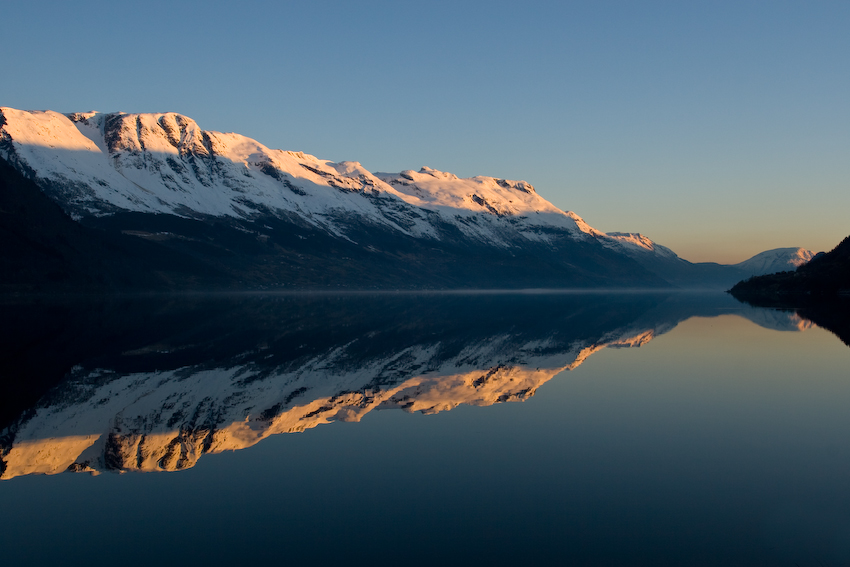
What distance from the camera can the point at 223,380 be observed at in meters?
34.6

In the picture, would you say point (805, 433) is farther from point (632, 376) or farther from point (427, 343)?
point (427, 343)

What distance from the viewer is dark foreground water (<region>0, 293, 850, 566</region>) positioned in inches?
537

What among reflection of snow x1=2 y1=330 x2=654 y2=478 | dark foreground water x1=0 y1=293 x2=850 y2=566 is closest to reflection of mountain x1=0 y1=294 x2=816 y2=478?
reflection of snow x1=2 y1=330 x2=654 y2=478

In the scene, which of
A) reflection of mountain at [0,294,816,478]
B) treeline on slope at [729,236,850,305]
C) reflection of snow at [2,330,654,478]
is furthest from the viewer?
treeline on slope at [729,236,850,305]

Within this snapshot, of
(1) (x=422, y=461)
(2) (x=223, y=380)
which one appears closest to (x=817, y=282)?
(2) (x=223, y=380)

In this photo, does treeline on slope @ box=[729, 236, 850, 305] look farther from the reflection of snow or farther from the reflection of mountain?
the reflection of snow

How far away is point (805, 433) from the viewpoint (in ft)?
74.8

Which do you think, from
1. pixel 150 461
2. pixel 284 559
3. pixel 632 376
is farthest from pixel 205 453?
pixel 632 376

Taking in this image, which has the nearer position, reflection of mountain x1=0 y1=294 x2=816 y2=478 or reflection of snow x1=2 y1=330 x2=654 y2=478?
reflection of snow x1=2 y1=330 x2=654 y2=478

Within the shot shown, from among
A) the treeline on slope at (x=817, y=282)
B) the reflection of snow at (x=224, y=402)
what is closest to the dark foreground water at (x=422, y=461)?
the reflection of snow at (x=224, y=402)

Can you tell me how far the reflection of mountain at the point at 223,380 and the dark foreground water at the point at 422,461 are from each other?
0.21 m

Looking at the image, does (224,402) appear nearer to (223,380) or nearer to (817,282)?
(223,380)

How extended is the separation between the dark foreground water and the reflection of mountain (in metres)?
0.21

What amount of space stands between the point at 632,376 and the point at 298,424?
21580 mm
